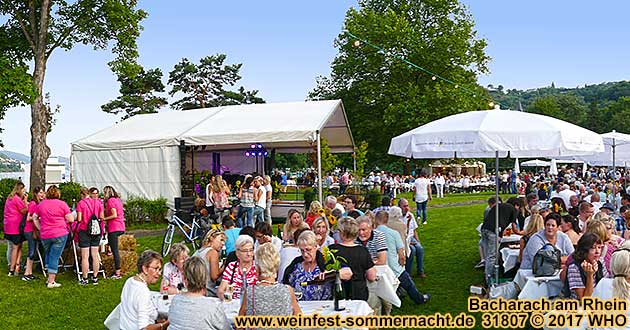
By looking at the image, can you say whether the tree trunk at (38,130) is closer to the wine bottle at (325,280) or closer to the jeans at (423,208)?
the jeans at (423,208)

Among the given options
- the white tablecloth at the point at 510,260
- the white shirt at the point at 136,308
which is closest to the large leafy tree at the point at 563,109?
the white tablecloth at the point at 510,260

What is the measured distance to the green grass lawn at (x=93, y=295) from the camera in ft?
21.7

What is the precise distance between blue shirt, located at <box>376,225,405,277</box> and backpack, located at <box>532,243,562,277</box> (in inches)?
58.6

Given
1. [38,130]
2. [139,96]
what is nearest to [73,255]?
[38,130]

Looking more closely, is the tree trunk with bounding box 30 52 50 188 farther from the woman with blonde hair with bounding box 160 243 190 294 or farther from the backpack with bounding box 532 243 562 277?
the backpack with bounding box 532 243 562 277

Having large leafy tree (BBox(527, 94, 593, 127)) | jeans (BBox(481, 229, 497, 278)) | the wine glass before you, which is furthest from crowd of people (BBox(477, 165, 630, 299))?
large leafy tree (BBox(527, 94, 593, 127))

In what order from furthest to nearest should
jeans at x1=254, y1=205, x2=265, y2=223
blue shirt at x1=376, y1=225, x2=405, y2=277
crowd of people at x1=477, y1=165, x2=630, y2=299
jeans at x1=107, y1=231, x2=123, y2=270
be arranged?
jeans at x1=254, y1=205, x2=265, y2=223 → jeans at x1=107, y1=231, x2=123, y2=270 → blue shirt at x1=376, y1=225, x2=405, y2=277 → crowd of people at x1=477, y1=165, x2=630, y2=299

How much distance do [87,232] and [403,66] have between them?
22882 mm

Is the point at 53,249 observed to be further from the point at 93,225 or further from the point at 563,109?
the point at 563,109

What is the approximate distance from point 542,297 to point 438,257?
5.06m

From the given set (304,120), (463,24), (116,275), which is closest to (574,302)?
(116,275)

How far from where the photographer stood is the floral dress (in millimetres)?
4422

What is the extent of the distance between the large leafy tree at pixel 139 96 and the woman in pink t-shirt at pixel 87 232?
105ft

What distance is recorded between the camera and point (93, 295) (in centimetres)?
773
